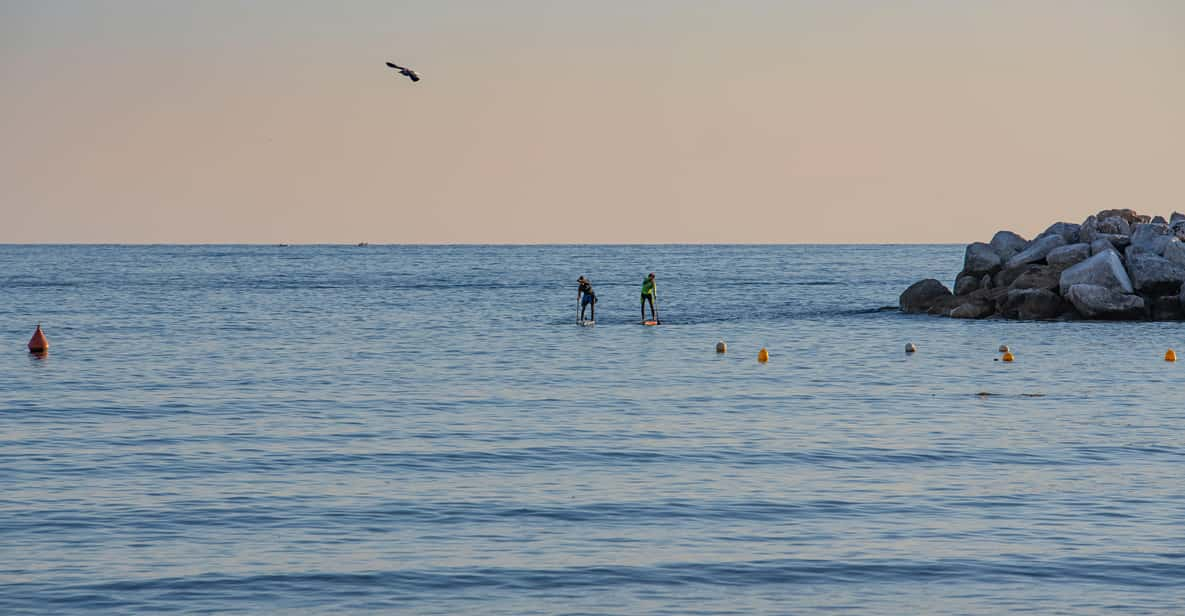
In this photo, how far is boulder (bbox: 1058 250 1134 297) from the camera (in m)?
49.1

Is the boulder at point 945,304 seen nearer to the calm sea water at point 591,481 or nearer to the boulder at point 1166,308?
the boulder at point 1166,308

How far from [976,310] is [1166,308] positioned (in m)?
6.31

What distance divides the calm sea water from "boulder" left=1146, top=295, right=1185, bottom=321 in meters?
9.28

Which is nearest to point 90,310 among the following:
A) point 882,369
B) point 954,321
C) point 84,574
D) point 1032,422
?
point 954,321

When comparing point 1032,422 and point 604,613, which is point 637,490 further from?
point 1032,422

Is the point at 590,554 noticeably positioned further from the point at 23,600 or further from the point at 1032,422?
the point at 1032,422

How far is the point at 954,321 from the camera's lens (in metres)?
51.8

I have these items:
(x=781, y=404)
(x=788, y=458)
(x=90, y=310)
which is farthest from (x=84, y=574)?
(x=90, y=310)

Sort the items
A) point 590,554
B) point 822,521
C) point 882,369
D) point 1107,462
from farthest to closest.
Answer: point 882,369
point 1107,462
point 822,521
point 590,554

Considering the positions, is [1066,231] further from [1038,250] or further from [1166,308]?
[1166,308]

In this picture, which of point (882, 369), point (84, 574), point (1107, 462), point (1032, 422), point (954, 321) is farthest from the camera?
point (954, 321)

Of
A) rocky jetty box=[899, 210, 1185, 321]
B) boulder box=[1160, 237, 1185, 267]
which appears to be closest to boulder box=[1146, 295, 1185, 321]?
rocky jetty box=[899, 210, 1185, 321]

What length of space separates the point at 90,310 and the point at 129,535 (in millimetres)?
51815

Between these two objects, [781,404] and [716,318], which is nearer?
[781,404]
